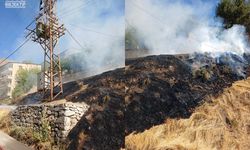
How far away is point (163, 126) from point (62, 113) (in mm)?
1929

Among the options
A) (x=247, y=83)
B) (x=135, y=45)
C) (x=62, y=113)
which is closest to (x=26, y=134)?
(x=62, y=113)

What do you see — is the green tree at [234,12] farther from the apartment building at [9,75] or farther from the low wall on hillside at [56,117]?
the apartment building at [9,75]

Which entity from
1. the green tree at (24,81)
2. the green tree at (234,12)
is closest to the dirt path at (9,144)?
the green tree at (24,81)

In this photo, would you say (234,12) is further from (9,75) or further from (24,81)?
(9,75)

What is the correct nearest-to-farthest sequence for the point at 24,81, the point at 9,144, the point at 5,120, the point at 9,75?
the point at 9,144, the point at 5,120, the point at 24,81, the point at 9,75

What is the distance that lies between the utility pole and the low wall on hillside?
57 centimetres

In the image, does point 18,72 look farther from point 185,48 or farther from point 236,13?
point 236,13

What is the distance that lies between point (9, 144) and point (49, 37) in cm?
242

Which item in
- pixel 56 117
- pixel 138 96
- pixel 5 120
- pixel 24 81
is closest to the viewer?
pixel 138 96

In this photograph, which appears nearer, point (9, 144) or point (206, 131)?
point (206, 131)

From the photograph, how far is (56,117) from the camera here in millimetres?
6035

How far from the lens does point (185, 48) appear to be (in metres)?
6.58

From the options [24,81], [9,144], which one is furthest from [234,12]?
[24,81]

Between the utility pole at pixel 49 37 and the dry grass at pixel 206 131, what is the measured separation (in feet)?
8.34
